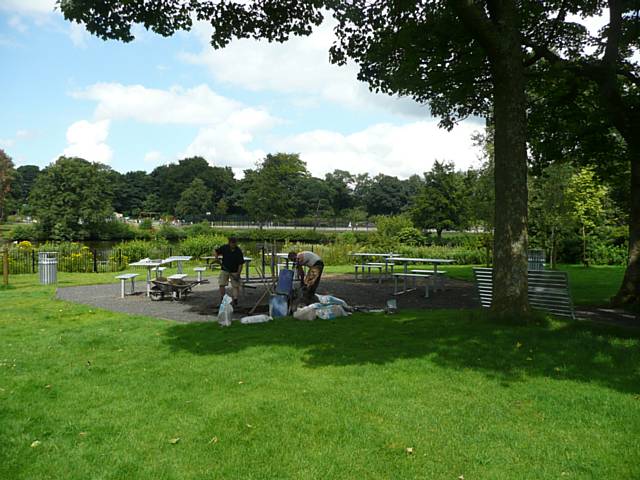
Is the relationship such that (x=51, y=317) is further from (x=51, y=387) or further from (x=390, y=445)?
(x=390, y=445)

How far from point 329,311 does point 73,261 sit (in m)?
18.7

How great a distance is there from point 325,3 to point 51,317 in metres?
8.56

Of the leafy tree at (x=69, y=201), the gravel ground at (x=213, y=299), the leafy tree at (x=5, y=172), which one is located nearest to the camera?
the gravel ground at (x=213, y=299)

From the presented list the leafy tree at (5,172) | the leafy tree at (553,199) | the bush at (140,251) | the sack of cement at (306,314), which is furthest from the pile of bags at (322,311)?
the leafy tree at (5,172)

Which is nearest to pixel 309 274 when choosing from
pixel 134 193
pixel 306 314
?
pixel 306 314

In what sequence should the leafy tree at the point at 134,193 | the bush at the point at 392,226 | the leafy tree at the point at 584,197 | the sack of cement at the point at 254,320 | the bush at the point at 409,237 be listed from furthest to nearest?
the leafy tree at the point at 134,193
the bush at the point at 392,226
the bush at the point at 409,237
the leafy tree at the point at 584,197
the sack of cement at the point at 254,320

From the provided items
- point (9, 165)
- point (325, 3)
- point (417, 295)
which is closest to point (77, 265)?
point (417, 295)

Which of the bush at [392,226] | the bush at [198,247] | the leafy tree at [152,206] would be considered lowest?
the bush at [198,247]

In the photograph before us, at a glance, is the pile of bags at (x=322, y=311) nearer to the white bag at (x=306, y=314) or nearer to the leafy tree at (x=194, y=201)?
the white bag at (x=306, y=314)

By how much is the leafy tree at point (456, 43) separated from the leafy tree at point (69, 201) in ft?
160

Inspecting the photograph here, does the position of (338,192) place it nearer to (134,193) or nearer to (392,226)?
(134,193)

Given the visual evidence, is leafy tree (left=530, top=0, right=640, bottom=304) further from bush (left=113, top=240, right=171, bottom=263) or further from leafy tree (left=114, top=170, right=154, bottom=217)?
leafy tree (left=114, top=170, right=154, bottom=217)

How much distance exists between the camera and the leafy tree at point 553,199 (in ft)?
77.2

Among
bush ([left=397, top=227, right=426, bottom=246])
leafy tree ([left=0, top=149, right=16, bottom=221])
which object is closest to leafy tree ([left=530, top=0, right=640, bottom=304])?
bush ([left=397, top=227, right=426, bottom=246])
